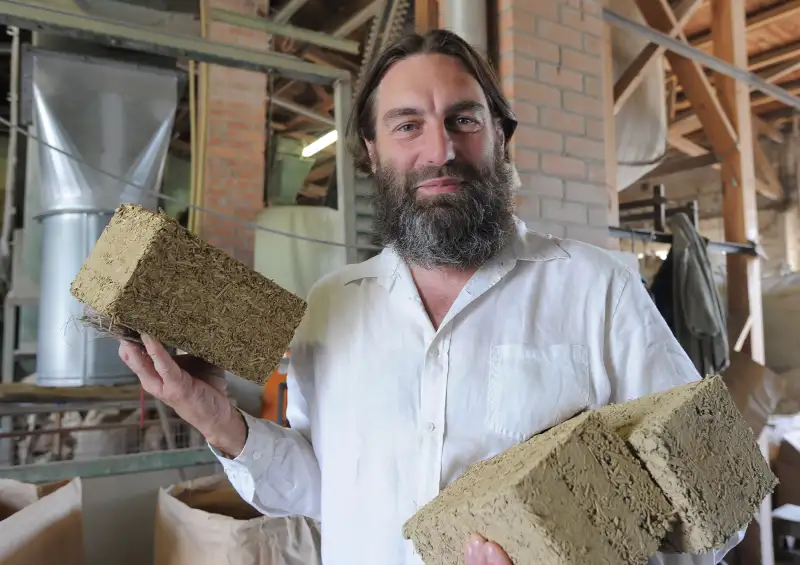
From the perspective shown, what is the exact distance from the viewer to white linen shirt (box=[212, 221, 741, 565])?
0.95 metres

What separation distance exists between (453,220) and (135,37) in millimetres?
1352

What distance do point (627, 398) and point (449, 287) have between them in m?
0.37

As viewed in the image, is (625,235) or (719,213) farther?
(719,213)

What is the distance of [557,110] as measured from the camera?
2287 mm

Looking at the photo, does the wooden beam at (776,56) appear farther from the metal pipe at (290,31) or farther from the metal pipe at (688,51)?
the metal pipe at (290,31)

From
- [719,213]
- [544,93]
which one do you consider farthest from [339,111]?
[719,213]

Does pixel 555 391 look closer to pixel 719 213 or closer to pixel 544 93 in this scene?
pixel 544 93

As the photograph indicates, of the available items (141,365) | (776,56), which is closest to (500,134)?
(141,365)

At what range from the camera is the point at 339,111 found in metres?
2.35

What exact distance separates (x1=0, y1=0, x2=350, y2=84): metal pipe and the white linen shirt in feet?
3.99

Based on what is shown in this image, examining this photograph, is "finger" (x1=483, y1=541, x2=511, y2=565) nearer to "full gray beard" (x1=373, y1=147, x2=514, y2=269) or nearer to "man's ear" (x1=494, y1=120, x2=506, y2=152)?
"full gray beard" (x1=373, y1=147, x2=514, y2=269)

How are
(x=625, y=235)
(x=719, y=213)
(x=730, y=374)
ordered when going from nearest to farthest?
(x=625, y=235) < (x=730, y=374) < (x=719, y=213)

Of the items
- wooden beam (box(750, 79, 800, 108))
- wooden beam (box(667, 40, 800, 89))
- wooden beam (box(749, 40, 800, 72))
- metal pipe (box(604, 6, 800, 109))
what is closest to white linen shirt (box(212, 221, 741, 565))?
metal pipe (box(604, 6, 800, 109))

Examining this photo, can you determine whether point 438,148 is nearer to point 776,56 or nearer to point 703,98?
point 703,98
